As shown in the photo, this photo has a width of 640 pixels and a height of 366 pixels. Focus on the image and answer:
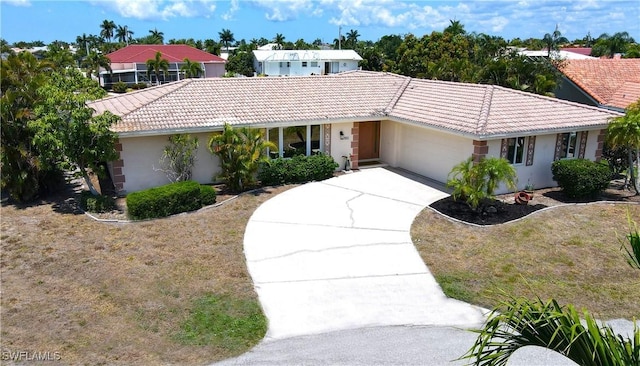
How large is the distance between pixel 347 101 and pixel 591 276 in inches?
519

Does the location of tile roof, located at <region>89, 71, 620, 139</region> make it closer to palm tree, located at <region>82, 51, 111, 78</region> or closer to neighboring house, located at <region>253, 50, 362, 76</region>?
palm tree, located at <region>82, 51, 111, 78</region>

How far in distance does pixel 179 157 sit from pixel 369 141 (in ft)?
30.2

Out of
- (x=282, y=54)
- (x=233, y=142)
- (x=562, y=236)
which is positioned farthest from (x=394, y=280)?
(x=282, y=54)

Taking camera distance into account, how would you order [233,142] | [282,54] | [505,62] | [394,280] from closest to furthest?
[394,280] → [233,142] → [505,62] → [282,54]

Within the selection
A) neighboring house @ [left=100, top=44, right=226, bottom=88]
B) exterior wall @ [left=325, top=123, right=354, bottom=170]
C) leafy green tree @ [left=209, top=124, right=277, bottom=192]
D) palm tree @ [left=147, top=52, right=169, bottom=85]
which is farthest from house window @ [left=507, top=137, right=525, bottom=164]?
neighboring house @ [left=100, top=44, right=226, bottom=88]

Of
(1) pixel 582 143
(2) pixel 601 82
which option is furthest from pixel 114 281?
(2) pixel 601 82

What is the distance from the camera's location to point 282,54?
75.6 meters

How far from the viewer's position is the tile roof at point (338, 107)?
18.4 meters

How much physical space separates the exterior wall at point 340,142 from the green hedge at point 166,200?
676 cm

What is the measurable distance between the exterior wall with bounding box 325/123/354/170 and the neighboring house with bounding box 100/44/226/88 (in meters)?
52.7

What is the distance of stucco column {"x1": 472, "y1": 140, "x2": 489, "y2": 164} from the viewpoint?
1784 centimetres

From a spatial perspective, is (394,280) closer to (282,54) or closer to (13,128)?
(13,128)

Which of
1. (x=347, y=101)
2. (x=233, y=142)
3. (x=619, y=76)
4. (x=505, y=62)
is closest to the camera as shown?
(x=233, y=142)

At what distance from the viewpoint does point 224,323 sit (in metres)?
9.76
